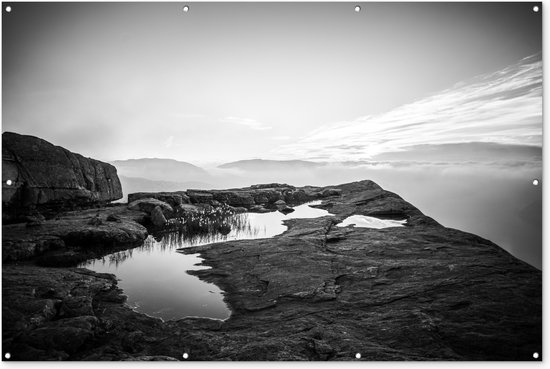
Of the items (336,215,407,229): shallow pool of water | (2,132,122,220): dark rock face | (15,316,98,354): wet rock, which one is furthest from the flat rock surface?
(2,132,122,220): dark rock face

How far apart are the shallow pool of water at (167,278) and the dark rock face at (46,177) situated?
352 centimetres

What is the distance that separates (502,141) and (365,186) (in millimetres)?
13671

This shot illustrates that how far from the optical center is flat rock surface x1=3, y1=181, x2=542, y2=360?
4629mm

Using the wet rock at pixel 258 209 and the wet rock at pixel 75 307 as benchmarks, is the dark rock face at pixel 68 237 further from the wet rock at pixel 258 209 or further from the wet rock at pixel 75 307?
the wet rock at pixel 258 209

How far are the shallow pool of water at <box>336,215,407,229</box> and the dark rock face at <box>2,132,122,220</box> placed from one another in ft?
35.0

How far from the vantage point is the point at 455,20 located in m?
7.20

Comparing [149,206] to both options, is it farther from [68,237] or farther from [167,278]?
[167,278]

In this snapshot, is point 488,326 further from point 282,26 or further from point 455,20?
point 282,26

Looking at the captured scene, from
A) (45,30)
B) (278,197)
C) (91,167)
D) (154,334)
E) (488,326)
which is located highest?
(45,30)

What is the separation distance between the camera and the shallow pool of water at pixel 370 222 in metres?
11.5

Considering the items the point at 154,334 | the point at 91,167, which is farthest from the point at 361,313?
the point at 91,167

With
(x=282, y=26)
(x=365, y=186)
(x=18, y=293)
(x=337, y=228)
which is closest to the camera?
(x=18, y=293)

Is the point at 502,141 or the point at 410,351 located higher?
the point at 502,141

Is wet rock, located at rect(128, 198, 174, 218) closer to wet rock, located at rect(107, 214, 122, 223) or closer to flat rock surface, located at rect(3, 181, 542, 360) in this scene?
wet rock, located at rect(107, 214, 122, 223)
